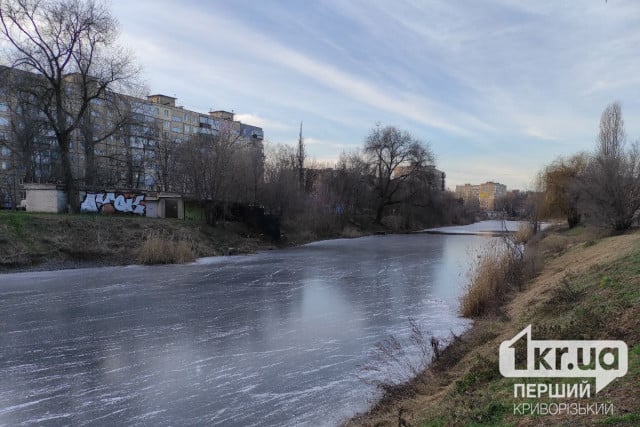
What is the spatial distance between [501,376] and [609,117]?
3721cm

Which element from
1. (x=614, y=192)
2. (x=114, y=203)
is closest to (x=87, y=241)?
(x=114, y=203)

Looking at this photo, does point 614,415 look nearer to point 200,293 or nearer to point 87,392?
point 87,392

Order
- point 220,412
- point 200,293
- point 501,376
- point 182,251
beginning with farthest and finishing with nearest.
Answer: point 182,251
point 200,293
point 220,412
point 501,376

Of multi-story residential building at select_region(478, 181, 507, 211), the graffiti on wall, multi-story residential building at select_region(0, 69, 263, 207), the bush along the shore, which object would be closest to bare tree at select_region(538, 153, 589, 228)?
the bush along the shore

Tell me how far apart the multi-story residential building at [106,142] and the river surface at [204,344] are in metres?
18.0

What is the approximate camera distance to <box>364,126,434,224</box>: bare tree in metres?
58.0

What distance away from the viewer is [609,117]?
34969 millimetres

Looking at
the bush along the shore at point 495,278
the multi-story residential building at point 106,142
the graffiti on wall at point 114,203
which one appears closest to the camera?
the bush along the shore at point 495,278

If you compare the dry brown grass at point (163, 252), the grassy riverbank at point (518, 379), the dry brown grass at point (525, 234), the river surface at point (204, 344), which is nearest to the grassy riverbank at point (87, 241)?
the dry brown grass at point (163, 252)

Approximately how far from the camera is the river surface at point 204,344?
5801 mm

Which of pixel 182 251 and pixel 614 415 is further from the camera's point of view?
pixel 182 251

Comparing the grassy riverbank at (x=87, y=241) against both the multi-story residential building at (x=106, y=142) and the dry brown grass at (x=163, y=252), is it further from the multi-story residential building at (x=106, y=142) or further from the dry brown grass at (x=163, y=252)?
the multi-story residential building at (x=106, y=142)

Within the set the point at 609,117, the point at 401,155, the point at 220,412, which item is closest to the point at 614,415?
the point at 220,412

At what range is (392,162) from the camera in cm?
5859
